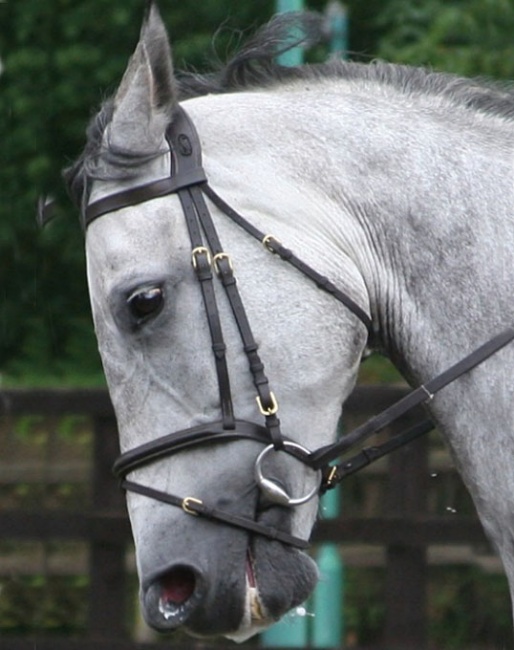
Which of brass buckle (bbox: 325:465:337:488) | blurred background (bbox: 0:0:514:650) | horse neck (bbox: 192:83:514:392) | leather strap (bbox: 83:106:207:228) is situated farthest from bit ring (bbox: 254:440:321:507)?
blurred background (bbox: 0:0:514:650)

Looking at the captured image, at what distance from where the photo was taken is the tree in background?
9.56 metres

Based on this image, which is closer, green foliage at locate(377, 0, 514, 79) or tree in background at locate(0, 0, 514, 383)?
green foliage at locate(377, 0, 514, 79)

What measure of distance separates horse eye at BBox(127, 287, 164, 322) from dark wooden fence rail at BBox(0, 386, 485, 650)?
10.0ft

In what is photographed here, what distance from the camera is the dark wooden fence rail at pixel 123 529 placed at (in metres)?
5.82

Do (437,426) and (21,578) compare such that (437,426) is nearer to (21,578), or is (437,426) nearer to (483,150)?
(483,150)

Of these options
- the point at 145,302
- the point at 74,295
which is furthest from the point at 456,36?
the point at 145,302

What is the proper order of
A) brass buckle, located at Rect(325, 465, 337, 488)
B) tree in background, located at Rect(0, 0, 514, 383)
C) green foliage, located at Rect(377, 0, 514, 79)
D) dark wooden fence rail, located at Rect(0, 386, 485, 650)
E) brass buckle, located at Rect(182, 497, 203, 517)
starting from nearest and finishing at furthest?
brass buckle, located at Rect(182, 497, 203, 517), brass buckle, located at Rect(325, 465, 337, 488), dark wooden fence rail, located at Rect(0, 386, 485, 650), green foliage, located at Rect(377, 0, 514, 79), tree in background, located at Rect(0, 0, 514, 383)

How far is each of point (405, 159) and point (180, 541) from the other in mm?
939

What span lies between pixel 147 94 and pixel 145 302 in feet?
1.42

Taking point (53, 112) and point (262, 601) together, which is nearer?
point (262, 601)

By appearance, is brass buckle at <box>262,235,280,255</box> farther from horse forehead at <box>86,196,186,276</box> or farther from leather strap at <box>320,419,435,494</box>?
leather strap at <box>320,419,435,494</box>

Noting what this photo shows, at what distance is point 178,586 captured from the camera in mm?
2830

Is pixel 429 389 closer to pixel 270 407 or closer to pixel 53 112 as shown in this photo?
pixel 270 407

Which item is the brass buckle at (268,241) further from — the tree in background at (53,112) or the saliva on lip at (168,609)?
the tree in background at (53,112)
